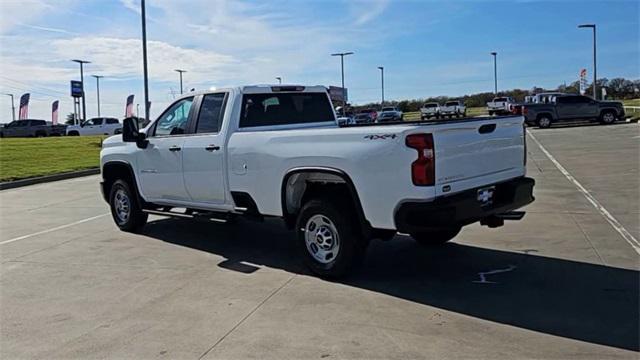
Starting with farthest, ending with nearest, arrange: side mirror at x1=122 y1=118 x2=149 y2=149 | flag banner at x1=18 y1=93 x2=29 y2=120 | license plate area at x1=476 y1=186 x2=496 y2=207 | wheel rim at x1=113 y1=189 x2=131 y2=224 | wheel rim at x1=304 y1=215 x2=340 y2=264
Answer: flag banner at x1=18 y1=93 x2=29 y2=120 < wheel rim at x1=113 y1=189 x2=131 y2=224 < side mirror at x1=122 y1=118 x2=149 y2=149 < wheel rim at x1=304 y1=215 x2=340 y2=264 < license plate area at x1=476 y1=186 x2=496 y2=207

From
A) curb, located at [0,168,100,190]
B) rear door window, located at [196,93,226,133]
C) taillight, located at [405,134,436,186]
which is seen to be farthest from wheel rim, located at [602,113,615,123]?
taillight, located at [405,134,436,186]

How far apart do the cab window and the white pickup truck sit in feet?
0.05

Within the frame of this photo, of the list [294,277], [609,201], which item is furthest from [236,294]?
[609,201]

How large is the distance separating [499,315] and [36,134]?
50990 millimetres

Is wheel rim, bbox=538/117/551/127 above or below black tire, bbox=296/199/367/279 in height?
above

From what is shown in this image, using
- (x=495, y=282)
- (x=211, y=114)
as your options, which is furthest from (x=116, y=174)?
(x=495, y=282)

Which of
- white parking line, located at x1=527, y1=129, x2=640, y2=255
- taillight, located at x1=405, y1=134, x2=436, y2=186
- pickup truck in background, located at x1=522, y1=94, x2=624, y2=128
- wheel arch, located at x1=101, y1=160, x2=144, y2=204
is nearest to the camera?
taillight, located at x1=405, y1=134, x2=436, y2=186

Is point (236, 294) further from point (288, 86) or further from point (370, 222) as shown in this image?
point (288, 86)

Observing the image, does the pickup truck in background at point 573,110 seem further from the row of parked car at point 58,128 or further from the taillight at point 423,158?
Answer: the row of parked car at point 58,128

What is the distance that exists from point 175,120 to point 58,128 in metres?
46.4

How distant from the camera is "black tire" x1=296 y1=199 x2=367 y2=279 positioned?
5.79m

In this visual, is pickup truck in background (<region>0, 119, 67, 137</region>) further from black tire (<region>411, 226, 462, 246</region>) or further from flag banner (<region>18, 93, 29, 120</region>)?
black tire (<region>411, 226, 462, 246</region>)

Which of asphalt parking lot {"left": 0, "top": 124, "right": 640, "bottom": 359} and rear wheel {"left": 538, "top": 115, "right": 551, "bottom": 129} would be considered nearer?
asphalt parking lot {"left": 0, "top": 124, "right": 640, "bottom": 359}

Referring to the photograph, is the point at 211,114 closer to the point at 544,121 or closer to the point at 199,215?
the point at 199,215
